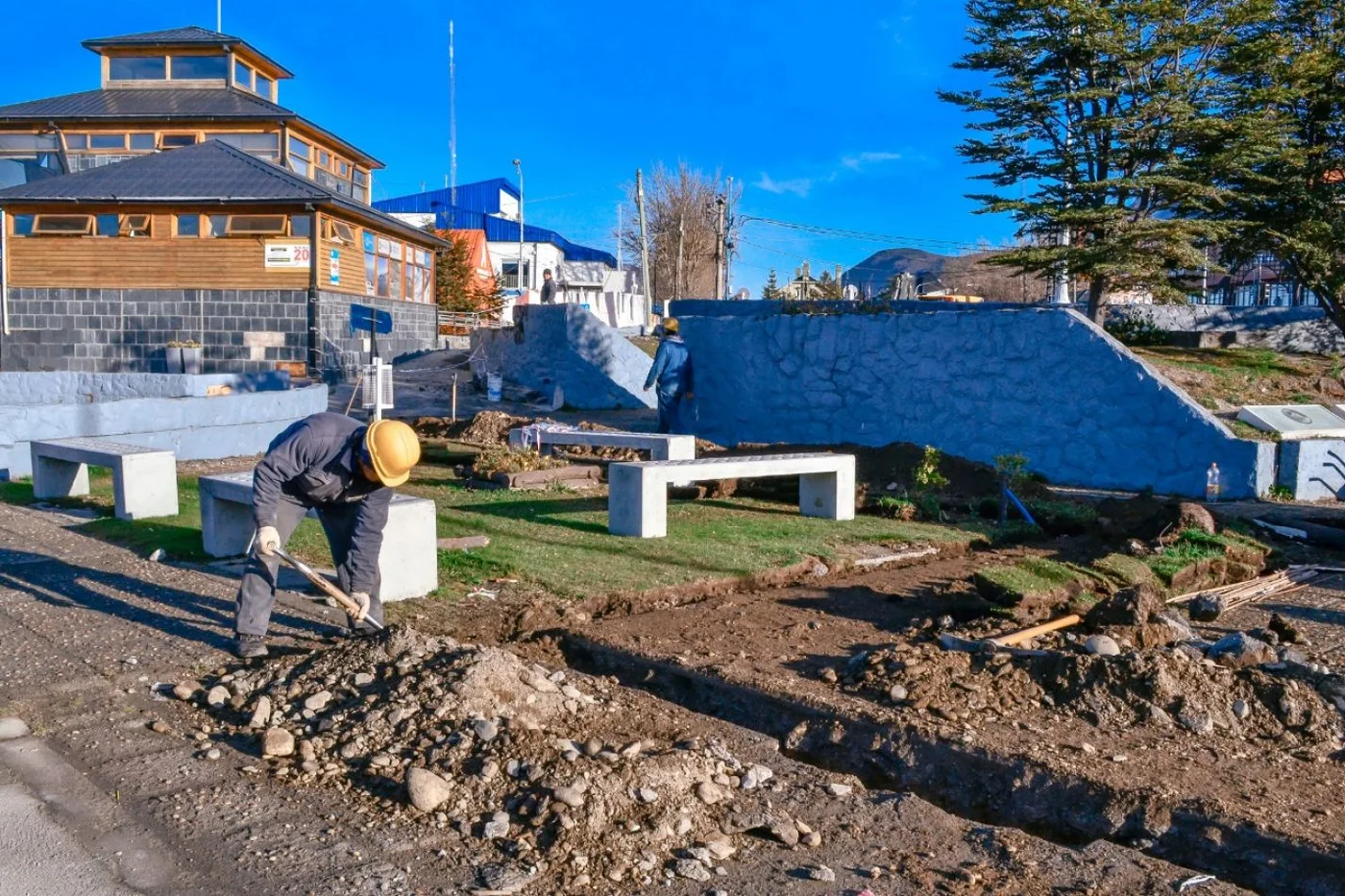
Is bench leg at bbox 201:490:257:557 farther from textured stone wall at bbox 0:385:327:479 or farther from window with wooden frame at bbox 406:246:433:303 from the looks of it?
window with wooden frame at bbox 406:246:433:303

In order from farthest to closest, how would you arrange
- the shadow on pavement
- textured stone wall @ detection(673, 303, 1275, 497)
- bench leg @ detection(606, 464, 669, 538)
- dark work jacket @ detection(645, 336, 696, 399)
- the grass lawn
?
dark work jacket @ detection(645, 336, 696, 399)
textured stone wall @ detection(673, 303, 1275, 497)
bench leg @ detection(606, 464, 669, 538)
the grass lawn
the shadow on pavement

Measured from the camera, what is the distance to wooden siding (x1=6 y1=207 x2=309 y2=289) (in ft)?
92.1

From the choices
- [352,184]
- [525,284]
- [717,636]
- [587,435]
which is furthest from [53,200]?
[525,284]

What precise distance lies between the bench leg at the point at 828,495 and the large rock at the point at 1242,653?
5088 mm

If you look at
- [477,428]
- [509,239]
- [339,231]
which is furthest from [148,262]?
[509,239]

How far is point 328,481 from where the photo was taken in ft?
19.6

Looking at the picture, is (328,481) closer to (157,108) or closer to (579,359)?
(579,359)

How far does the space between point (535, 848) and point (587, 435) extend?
9.33 meters

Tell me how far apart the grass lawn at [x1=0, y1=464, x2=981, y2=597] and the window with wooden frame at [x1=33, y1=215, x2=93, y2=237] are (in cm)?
1882

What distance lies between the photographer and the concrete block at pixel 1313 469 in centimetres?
1283

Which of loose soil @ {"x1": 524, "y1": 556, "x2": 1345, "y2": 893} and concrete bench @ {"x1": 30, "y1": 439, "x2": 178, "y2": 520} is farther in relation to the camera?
concrete bench @ {"x1": 30, "y1": 439, "x2": 178, "y2": 520}

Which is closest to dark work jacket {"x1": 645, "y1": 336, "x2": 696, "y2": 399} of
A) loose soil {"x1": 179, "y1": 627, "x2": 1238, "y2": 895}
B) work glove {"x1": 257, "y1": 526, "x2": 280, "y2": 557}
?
work glove {"x1": 257, "y1": 526, "x2": 280, "y2": 557}

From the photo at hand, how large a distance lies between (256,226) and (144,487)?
19454mm

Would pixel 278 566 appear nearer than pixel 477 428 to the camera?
Yes
